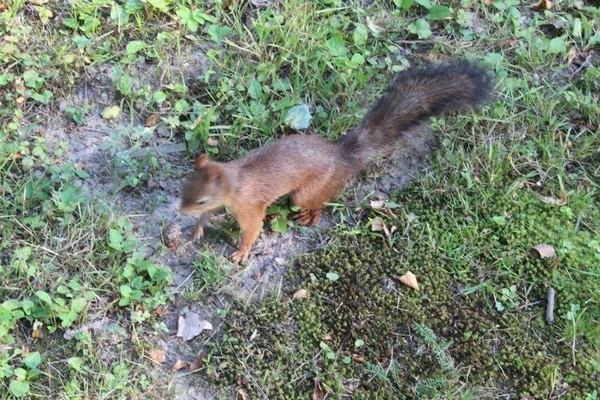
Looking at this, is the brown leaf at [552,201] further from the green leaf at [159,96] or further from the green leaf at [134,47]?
the green leaf at [134,47]

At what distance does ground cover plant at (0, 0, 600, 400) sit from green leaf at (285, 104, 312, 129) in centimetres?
1

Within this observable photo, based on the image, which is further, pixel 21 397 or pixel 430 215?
pixel 430 215

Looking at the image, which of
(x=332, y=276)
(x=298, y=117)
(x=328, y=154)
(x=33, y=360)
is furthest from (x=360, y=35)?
(x=33, y=360)

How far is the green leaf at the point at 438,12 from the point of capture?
427 cm

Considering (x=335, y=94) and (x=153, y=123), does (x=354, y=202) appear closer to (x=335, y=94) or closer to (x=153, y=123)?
(x=335, y=94)

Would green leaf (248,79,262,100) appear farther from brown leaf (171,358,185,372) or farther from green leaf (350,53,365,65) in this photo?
brown leaf (171,358,185,372)

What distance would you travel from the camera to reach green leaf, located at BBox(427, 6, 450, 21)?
4.27 metres

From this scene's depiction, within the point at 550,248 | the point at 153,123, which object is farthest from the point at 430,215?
the point at 153,123

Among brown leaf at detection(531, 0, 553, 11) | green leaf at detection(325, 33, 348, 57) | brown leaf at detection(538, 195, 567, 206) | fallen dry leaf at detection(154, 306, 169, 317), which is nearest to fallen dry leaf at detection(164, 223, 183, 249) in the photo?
fallen dry leaf at detection(154, 306, 169, 317)

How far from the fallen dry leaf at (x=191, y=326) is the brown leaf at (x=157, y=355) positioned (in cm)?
12

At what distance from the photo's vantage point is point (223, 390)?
9.66ft

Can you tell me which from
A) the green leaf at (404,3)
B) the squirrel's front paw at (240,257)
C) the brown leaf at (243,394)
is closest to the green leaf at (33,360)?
the brown leaf at (243,394)

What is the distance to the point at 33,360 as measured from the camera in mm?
2883

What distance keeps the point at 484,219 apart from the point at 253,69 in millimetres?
1607
